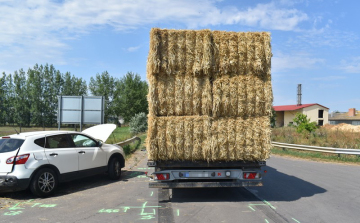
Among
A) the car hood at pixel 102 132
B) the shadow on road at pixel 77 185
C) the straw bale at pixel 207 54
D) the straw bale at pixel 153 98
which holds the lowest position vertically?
the shadow on road at pixel 77 185

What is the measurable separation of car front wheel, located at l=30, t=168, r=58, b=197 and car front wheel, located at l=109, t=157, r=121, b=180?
204 centimetres

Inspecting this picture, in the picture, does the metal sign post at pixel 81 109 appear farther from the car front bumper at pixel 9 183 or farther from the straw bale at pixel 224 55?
the straw bale at pixel 224 55

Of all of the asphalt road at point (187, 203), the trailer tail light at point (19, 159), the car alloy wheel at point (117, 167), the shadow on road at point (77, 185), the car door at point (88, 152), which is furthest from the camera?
the car alloy wheel at point (117, 167)

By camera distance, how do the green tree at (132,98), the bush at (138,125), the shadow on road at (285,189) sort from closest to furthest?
the shadow on road at (285,189), the bush at (138,125), the green tree at (132,98)

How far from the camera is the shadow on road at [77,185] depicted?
7.46 metres

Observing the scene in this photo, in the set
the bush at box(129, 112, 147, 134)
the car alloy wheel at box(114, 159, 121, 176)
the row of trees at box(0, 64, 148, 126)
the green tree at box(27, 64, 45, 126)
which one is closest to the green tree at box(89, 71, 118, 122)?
the row of trees at box(0, 64, 148, 126)

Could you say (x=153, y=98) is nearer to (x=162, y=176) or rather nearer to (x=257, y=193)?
(x=162, y=176)

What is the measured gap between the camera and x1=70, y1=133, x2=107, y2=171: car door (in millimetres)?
8391

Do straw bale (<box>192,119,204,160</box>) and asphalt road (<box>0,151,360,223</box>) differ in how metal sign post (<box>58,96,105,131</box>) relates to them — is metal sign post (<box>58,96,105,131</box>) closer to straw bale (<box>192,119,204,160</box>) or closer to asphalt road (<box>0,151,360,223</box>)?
asphalt road (<box>0,151,360,223</box>)

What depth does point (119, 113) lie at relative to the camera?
77.2m

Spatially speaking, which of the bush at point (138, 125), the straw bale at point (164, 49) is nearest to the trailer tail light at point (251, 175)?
the straw bale at point (164, 49)

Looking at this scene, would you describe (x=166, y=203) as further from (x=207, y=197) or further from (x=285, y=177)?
(x=285, y=177)

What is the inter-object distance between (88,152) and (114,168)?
1154 mm

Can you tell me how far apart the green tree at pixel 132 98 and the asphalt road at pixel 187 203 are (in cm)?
6491
